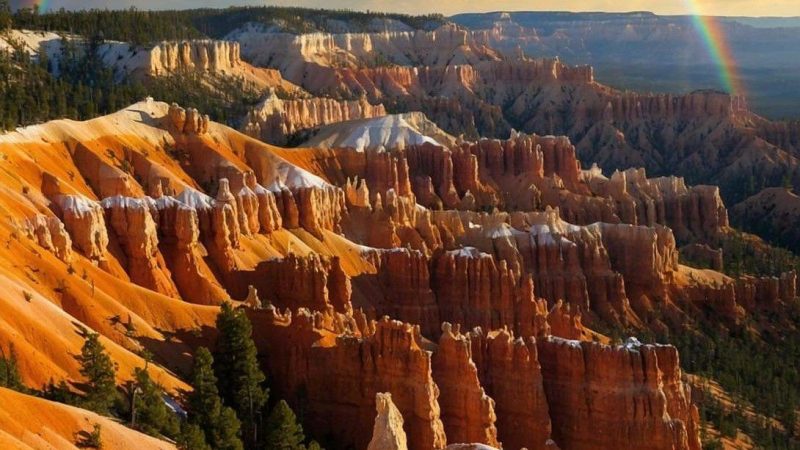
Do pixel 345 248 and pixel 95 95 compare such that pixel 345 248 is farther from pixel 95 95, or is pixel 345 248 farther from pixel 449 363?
pixel 95 95

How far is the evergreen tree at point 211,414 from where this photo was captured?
142 feet

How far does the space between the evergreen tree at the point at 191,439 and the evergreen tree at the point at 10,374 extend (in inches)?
206

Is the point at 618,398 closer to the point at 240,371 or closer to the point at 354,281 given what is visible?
the point at 240,371

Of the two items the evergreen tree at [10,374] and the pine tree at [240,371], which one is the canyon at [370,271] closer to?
the evergreen tree at [10,374]

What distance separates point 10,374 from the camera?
127 ft

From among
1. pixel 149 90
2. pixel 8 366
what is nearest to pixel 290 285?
pixel 8 366

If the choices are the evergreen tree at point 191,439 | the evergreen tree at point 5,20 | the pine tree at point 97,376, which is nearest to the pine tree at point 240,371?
the evergreen tree at point 191,439

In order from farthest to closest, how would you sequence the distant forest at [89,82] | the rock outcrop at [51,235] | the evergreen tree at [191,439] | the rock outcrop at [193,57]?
the rock outcrop at [193,57]
the distant forest at [89,82]
the rock outcrop at [51,235]
the evergreen tree at [191,439]

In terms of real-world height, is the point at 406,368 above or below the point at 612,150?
above

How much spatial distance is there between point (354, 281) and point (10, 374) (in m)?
36.4

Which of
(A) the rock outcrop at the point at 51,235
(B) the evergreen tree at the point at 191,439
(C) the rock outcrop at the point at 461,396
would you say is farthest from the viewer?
(A) the rock outcrop at the point at 51,235

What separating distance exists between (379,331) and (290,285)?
55.8 feet

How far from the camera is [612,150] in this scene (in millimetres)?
169125

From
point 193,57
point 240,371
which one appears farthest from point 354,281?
point 193,57
